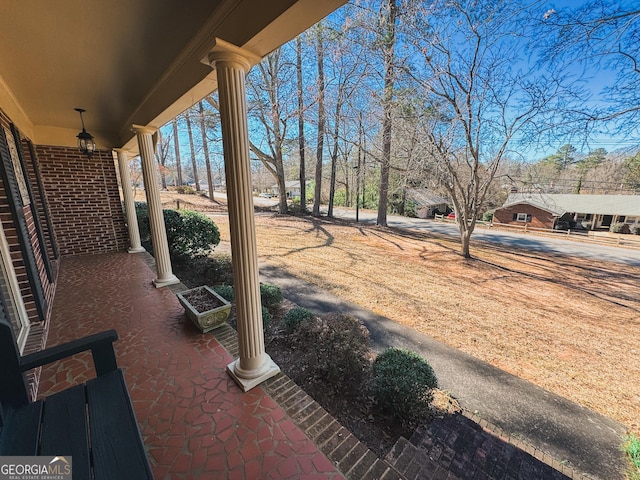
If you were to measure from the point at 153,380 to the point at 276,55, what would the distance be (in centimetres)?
1586

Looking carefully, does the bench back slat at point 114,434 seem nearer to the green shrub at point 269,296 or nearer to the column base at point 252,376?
the column base at point 252,376

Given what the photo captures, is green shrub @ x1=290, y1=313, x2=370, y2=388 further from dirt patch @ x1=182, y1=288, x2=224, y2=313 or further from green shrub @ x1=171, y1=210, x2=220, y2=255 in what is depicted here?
green shrub @ x1=171, y1=210, x2=220, y2=255

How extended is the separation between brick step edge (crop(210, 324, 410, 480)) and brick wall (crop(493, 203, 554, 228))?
95.2 feet

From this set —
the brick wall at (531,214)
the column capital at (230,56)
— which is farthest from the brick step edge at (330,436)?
the brick wall at (531,214)

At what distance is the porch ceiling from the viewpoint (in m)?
1.59

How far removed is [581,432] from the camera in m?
2.89

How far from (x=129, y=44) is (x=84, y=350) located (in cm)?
232

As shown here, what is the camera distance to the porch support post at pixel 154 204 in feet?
13.1

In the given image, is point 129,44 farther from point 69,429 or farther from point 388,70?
point 388,70

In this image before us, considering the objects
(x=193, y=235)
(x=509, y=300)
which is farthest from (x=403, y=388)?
(x=509, y=300)

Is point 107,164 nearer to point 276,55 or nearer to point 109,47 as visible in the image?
point 109,47

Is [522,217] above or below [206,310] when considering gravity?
below

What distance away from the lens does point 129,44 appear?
2.13 m

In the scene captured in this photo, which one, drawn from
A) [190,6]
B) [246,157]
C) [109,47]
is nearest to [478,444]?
[246,157]
